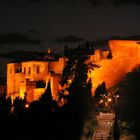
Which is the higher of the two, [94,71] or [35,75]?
[35,75]

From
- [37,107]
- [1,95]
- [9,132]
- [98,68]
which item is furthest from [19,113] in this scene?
[1,95]

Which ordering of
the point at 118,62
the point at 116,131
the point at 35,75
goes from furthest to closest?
the point at 35,75 < the point at 118,62 < the point at 116,131

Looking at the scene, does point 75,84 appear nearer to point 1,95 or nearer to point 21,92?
point 21,92

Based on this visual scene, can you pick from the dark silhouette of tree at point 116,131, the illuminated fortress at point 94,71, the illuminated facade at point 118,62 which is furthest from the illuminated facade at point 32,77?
the dark silhouette of tree at point 116,131

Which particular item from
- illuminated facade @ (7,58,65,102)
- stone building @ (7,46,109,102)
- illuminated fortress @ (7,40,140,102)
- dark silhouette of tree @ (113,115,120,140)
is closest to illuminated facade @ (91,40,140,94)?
illuminated fortress @ (7,40,140,102)

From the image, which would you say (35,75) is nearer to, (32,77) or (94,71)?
(32,77)

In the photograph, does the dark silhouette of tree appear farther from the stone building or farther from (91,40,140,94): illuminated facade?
the stone building

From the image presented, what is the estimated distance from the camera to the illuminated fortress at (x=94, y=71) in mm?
63031

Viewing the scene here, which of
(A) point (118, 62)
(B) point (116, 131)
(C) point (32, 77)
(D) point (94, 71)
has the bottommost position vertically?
(B) point (116, 131)

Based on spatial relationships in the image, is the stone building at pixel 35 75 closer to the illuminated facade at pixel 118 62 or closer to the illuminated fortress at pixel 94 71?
the illuminated fortress at pixel 94 71

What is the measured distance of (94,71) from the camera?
63656mm

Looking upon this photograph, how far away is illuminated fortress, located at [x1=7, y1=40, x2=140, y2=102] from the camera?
63.0 meters

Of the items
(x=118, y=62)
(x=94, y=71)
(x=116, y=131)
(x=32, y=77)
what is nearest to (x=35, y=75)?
(x=32, y=77)

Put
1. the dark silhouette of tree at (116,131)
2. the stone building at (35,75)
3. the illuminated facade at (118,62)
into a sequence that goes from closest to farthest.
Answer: the dark silhouette of tree at (116,131) → the illuminated facade at (118,62) → the stone building at (35,75)
